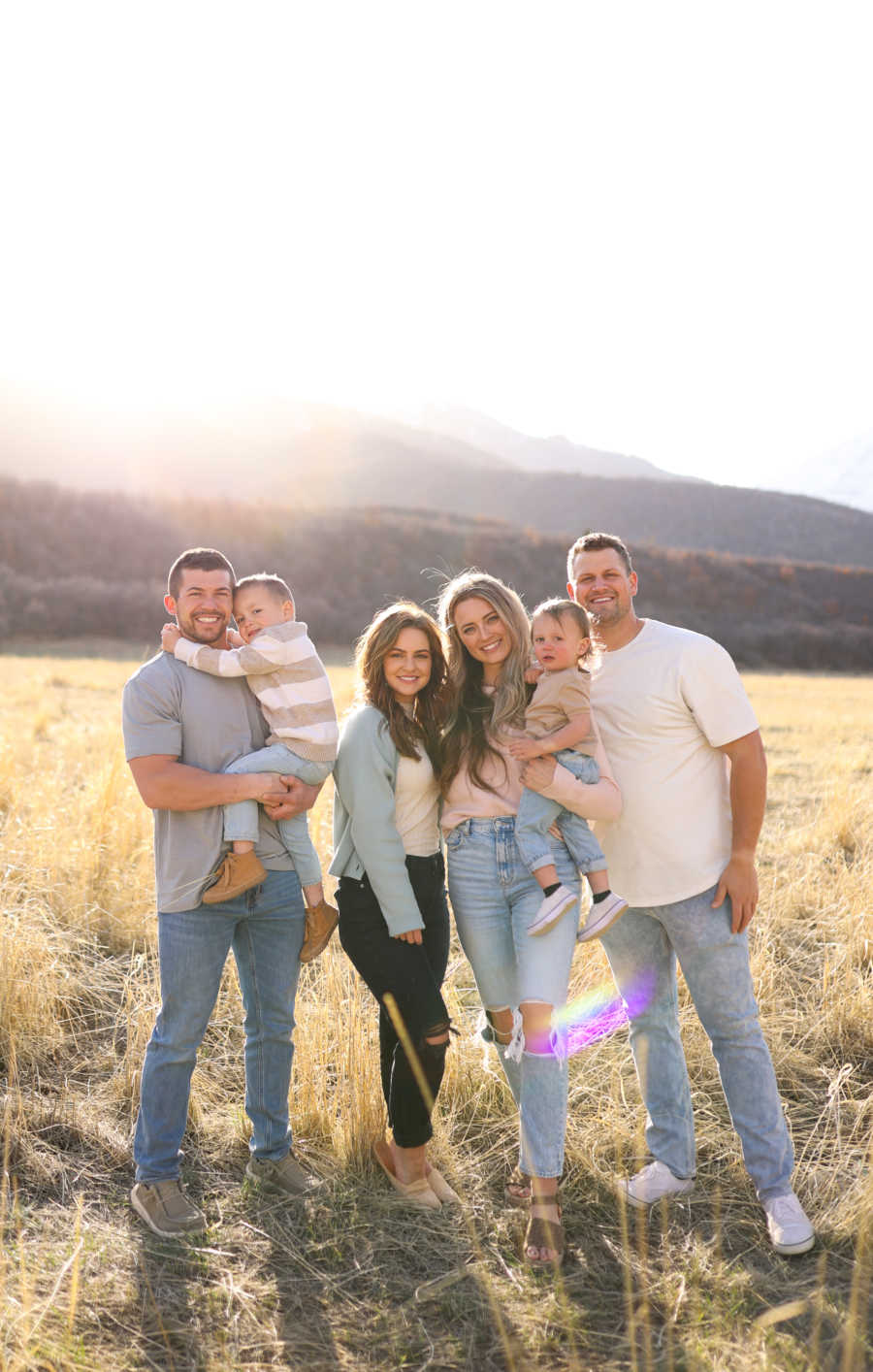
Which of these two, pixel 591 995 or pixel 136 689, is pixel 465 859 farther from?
pixel 591 995

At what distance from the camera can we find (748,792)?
321 centimetres

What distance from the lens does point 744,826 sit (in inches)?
127

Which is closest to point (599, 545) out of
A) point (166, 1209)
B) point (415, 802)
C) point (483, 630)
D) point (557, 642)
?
point (557, 642)

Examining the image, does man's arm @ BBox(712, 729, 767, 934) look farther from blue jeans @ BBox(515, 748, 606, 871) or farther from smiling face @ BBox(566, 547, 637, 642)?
smiling face @ BBox(566, 547, 637, 642)

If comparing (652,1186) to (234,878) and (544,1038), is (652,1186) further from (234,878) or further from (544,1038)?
(234,878)

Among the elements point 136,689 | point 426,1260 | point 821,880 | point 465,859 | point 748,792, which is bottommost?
point 426,1260

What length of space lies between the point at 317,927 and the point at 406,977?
1.36 ft

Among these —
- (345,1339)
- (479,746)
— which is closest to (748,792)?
(479,746)

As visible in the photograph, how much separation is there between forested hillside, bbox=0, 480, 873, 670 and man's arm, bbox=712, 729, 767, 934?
2770 centimetres

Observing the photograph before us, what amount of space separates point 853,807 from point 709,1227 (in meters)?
4.59

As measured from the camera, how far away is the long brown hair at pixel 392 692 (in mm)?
3299

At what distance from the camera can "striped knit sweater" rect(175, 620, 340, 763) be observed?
3209 millimetres

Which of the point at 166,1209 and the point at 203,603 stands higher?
the point at 203,603

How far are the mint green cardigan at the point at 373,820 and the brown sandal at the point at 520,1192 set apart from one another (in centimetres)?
101
